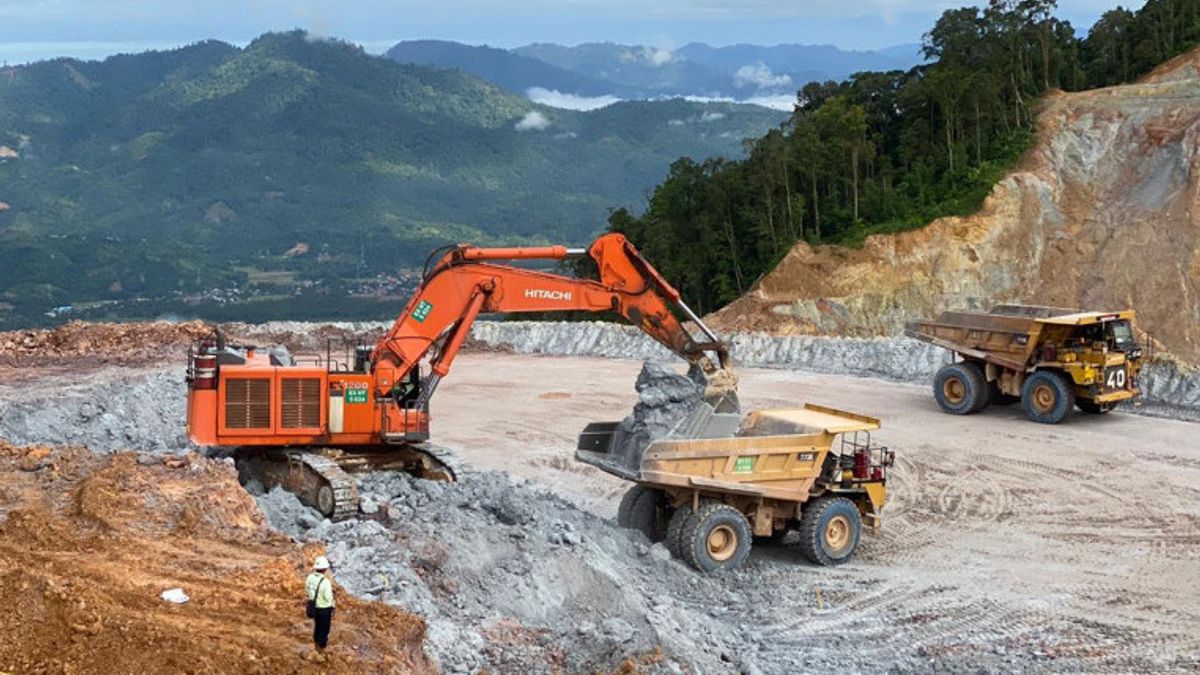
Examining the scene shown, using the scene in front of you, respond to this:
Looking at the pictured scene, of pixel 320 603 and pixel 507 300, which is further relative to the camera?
pixel 507 300

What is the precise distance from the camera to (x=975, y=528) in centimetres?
1678

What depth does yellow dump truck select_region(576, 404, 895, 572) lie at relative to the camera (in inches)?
557

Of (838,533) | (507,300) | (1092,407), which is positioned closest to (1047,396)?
(1092,407)

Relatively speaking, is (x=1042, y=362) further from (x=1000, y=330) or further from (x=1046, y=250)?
(x=1046, y=250)

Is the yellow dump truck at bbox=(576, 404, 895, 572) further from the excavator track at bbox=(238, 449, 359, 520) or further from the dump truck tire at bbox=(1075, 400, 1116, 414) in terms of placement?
the dump truck tire at bbox=(1075, 400, 1116, 414)

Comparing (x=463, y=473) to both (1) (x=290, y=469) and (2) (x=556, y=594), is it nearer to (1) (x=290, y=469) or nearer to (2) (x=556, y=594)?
(1) (x=290, y=469)

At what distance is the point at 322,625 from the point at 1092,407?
57.9 ft

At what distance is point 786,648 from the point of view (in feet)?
40.4

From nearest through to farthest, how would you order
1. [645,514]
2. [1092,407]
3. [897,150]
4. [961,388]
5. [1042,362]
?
[645,514] → [1042,362] → [1092,407] → [961,388] → [897,150]

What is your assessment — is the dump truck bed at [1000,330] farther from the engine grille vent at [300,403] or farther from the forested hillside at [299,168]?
the forested hillside at [299,168]

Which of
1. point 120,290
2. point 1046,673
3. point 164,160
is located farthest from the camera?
point 164,160

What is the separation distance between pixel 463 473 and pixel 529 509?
166cm

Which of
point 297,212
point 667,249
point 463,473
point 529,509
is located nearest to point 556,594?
point 529,509

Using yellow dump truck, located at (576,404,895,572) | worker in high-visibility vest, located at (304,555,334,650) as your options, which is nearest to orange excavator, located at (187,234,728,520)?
yellow dump truck, located at (576,404,895,572)
